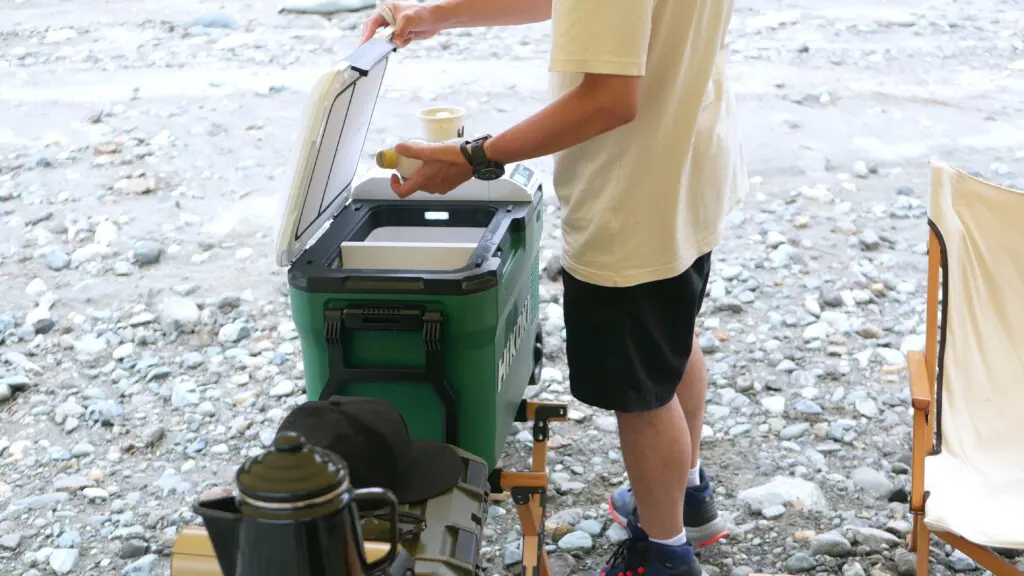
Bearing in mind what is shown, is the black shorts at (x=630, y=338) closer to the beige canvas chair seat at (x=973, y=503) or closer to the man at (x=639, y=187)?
the man at (x=639, y=187)

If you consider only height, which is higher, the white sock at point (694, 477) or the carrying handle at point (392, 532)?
the carrying handle at point (392, 532)

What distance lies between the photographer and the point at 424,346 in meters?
1.94

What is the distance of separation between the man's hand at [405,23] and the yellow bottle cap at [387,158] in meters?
0.45

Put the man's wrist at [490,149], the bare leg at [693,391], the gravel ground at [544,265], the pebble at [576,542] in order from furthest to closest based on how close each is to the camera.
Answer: the gravel ground at [544,265], the pebble at [576,542], the bare leg at [693,391], the man's wrist at [490,149]

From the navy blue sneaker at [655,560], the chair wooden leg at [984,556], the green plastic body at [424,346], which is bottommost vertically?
the navy blue sneaker at [655,560]

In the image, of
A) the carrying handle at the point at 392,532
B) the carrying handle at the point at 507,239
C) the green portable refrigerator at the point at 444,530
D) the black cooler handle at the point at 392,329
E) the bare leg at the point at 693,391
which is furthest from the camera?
the bare leg at the point at 693,391

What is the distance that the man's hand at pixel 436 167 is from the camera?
5.91ft

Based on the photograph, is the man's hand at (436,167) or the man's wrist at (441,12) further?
the man's wrist at (441,12)

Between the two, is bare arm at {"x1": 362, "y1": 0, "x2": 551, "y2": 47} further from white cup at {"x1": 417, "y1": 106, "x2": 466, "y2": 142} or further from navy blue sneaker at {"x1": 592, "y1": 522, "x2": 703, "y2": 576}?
navy blue sneaker at {"x1": 592, "y1": 522, "x2": 703, "y2": 576}

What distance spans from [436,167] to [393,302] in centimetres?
27

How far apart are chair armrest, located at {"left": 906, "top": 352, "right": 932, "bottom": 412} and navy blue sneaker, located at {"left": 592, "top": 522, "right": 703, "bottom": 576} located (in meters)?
0.55

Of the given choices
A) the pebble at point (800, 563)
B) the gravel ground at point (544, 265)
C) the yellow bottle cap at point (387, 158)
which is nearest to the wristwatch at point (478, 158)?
the yellow bottle cap at point (387, 158)

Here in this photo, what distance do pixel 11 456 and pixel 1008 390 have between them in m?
2.51

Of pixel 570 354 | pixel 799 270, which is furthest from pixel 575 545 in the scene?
pixel 799 270
